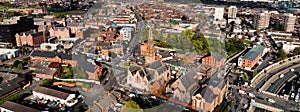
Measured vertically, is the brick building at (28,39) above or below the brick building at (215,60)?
above

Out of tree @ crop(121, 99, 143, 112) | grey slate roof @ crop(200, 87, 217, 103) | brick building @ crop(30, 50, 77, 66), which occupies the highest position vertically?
brick building @ crop(30, 50, 77, 66)

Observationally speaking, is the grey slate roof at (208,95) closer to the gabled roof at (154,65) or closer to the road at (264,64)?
the gabled roof at (154,65)

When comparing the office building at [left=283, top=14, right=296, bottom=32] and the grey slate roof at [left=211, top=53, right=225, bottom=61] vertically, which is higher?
the office building at [left=283, top=14, right=296, bottom=32]

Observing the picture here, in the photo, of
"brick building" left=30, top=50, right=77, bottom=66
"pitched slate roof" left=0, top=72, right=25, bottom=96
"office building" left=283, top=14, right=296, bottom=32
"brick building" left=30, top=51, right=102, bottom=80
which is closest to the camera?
"pitched slate roof" left=0, top=72, right=25, bottom=96

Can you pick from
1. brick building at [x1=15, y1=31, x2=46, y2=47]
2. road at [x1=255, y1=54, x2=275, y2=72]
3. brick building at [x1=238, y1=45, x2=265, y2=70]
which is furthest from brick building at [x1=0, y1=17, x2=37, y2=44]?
road at [x1=255, y1=54, x2=275, y2=72]

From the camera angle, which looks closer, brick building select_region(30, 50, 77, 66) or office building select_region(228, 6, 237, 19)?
brick building select_region(30, 50, 77, 66)

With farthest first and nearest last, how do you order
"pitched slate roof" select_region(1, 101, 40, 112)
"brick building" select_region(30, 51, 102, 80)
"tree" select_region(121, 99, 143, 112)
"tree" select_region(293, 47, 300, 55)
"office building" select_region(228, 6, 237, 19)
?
"office building" select_region(228, 6, 237, 19)
"tree" select_region(293, 47, 300, 55)
"brick building" select_region(30, 51, 102, 80)
"pitched slate roof" select_region(1, 101, 40, 112)
"tree" select_region(121, 99, 143, 112)

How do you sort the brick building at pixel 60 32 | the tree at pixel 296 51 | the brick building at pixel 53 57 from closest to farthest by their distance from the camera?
the brick building at pixel 53 57 → the tree at pixel 296 51 → the brick building at pixel 60 32

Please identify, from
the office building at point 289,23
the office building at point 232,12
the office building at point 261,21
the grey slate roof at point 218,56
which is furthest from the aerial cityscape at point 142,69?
the office building at point 232,12

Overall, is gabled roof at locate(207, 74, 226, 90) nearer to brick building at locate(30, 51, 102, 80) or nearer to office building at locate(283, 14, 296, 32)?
brick building at locate(30, 51, 102, 80)
